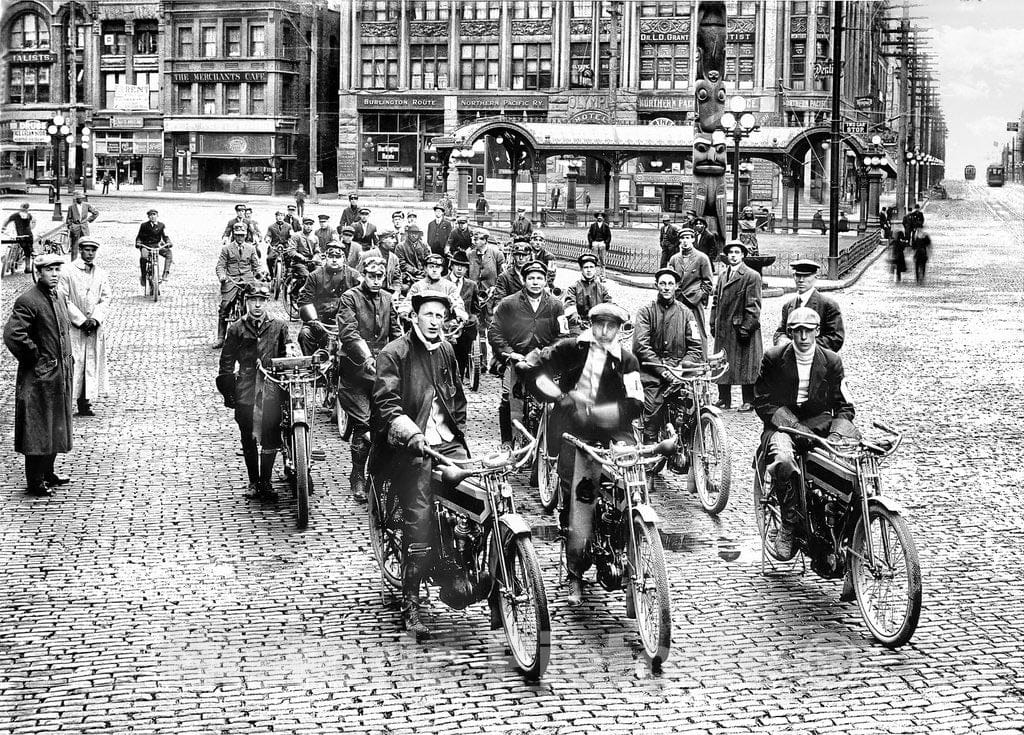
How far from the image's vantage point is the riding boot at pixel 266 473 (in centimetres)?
1145

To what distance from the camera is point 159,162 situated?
83.2 m

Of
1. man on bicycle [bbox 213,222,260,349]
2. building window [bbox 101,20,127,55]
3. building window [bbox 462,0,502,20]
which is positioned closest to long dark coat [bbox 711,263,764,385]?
man on bicycle [bbox 213,222,260,349]

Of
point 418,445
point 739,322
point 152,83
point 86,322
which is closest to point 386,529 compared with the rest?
point 418,445

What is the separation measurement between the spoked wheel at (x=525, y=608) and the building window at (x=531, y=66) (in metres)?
71.5

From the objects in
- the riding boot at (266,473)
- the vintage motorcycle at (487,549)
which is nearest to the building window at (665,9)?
the riding boot at (266,473)

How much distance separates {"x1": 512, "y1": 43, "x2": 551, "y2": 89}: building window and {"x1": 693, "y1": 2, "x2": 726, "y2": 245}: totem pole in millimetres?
52172

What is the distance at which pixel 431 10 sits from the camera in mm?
79312

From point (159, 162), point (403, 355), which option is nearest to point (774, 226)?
point (159, 162)

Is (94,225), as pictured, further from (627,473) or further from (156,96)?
(627,473)

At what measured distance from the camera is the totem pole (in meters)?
25.1

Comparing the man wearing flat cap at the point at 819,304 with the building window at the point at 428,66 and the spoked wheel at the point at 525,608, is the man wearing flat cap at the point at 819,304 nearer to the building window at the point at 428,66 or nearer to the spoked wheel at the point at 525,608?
the spoked wheel at the point at 525,608

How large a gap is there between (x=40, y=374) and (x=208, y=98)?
73133mm

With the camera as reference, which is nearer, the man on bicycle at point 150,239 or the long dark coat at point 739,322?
the long dark coat at point 739,322

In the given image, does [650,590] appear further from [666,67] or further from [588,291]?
[666,67]
